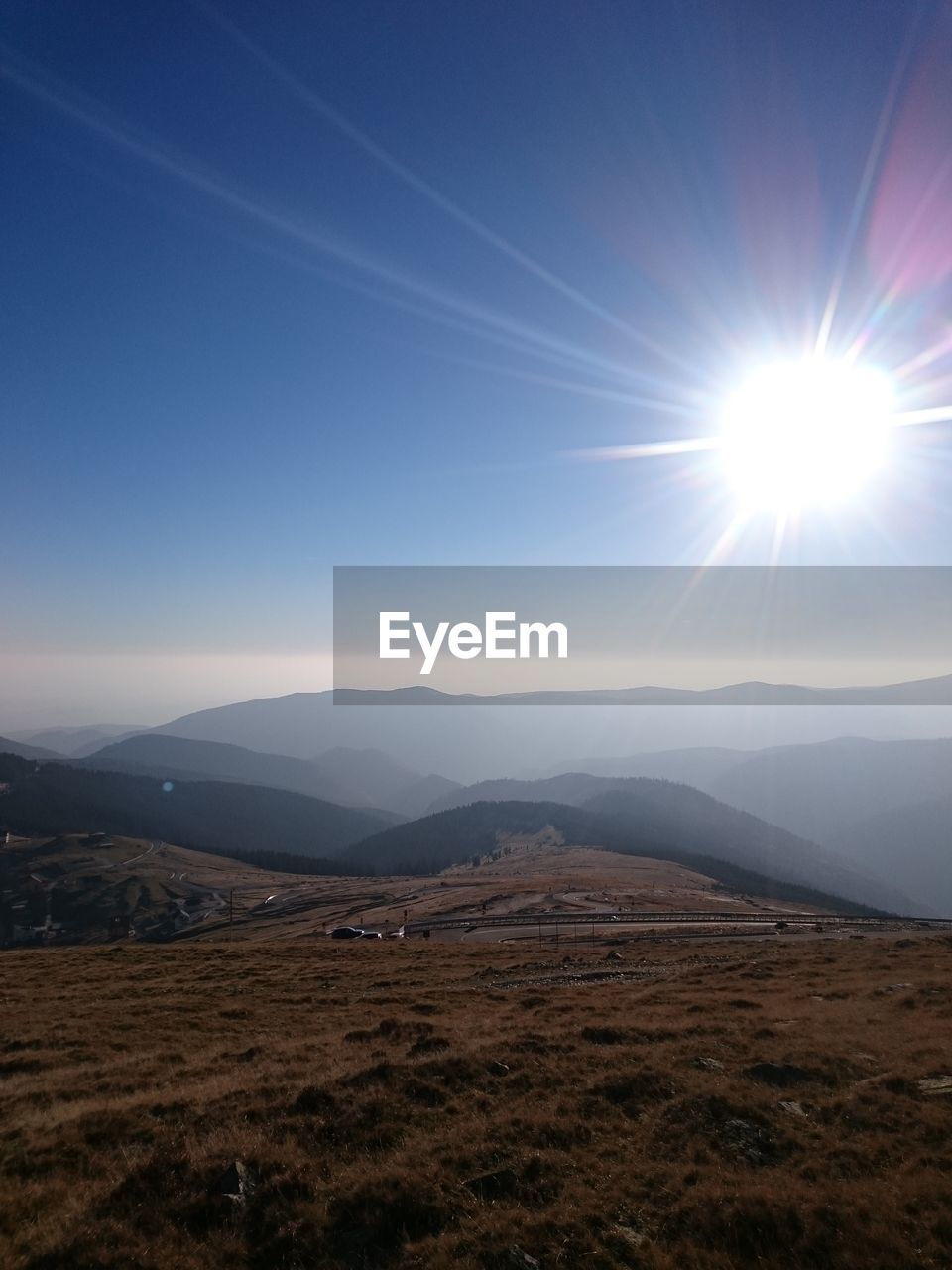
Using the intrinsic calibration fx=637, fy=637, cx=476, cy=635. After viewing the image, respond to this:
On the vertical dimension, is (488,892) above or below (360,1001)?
below

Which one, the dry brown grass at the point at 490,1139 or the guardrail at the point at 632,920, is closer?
the dry brown grass at the point at 490,1139

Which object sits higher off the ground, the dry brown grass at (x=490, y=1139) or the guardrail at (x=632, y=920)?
the dry brown grass at (x=490, y=1139)

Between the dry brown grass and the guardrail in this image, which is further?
the guardrail

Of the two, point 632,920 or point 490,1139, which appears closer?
point 490,1139

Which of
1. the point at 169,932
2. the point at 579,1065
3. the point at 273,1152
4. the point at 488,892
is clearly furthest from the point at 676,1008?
the point at 169,932

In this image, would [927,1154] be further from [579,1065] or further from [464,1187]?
[464,1187]

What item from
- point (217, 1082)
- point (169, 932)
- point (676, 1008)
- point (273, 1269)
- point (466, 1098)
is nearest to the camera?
point (273, 1269)

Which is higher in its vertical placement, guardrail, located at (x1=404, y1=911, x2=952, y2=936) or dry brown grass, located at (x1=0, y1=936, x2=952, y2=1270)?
dry brown grass, located at (x1=0, y1=936, x2=952, y2=1270)

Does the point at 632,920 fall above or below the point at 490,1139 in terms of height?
below
